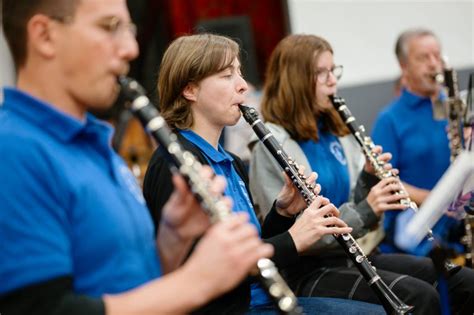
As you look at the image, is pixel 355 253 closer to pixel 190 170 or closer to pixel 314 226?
pixel 314 226

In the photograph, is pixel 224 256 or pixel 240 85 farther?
pixel 240 85

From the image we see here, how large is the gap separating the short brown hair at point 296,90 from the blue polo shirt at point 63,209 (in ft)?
4.37

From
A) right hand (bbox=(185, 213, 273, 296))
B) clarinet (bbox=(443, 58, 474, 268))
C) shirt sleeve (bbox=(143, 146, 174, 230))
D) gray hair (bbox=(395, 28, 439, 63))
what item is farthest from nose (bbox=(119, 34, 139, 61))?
gray hair (bbox=(395, 28, 439, 63))

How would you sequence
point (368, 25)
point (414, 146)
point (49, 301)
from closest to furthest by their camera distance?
point (49, 301) < point (414, 146) < point (368, 25)

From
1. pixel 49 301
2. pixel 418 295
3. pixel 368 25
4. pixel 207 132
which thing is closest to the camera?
pixel 49 301

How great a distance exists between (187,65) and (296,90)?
0.66 meters

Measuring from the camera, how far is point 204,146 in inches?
77.9

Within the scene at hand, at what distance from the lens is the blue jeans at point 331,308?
6.48 ft

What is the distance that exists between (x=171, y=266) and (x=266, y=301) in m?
0.69

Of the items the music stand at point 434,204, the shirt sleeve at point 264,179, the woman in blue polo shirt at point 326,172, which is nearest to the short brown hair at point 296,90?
the woman in blue polo shirt at point 326,172

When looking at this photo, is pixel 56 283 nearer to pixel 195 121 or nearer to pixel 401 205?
pixel 195 121

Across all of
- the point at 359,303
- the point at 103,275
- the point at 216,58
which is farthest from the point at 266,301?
the point at 103,275

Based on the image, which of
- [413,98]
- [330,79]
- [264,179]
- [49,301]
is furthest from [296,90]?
[49,301]

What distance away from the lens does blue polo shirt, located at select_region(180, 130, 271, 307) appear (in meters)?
1.96
